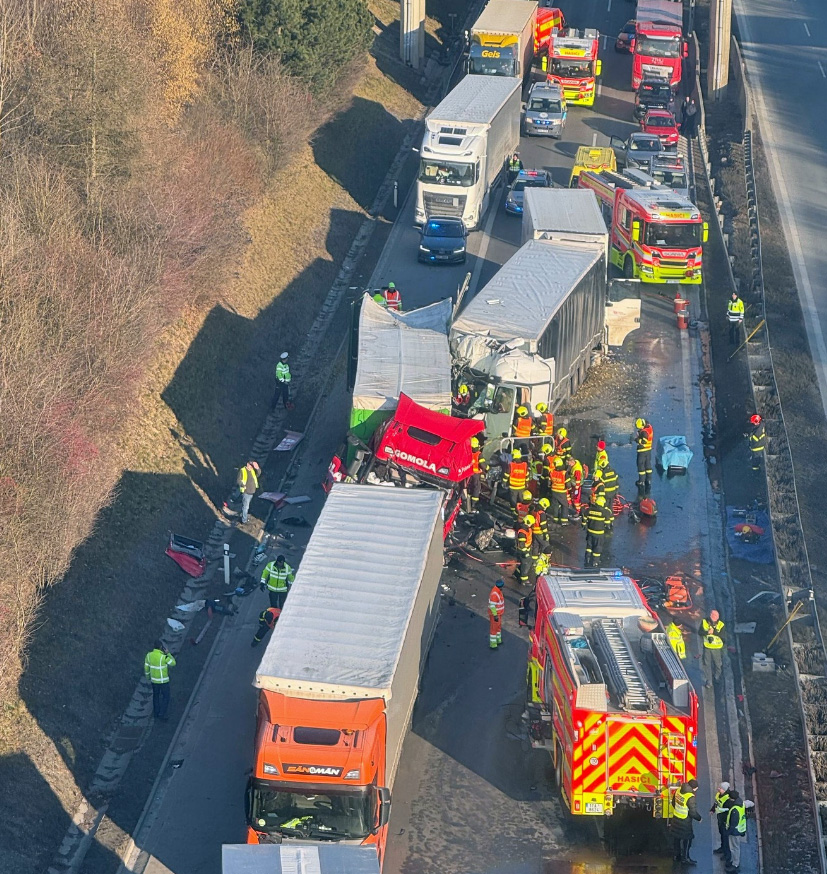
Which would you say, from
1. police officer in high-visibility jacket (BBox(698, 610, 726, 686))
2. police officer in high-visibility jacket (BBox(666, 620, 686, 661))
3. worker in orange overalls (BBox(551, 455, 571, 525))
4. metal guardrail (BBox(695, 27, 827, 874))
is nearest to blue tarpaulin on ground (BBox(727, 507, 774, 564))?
metal guardrail (BBox(695, 27, 827, 874))

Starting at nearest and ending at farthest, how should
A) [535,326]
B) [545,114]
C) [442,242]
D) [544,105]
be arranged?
[535,326] < [442,242] < [545,114] < [544,105]

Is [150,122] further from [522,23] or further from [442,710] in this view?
[522,23]

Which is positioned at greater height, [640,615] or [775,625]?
[640,615]

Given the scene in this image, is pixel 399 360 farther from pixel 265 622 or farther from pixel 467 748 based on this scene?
pixel 467 748

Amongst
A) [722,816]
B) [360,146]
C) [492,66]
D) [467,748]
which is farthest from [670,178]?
[722,816]

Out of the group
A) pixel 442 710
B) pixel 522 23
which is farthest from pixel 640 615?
pixel 522 23

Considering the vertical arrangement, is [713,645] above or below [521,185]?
above
